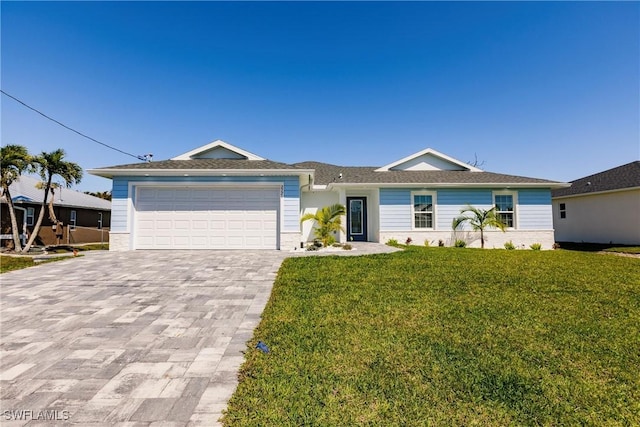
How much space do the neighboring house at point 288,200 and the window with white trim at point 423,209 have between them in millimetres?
48

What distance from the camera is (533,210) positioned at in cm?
1395

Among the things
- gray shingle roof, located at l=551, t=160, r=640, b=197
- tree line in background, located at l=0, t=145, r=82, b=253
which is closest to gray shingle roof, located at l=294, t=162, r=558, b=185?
gray shingle roof, located at l=551, t=160, r=640, b=197

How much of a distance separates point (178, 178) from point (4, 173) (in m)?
6.91

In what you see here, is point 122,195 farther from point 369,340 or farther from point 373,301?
point 369,340

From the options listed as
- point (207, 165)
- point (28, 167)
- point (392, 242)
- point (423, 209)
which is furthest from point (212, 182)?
point (423, 209)

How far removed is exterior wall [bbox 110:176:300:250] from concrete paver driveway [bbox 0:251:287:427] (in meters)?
4.41

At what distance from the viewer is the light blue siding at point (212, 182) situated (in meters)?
11.4

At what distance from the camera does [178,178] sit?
1164 cm

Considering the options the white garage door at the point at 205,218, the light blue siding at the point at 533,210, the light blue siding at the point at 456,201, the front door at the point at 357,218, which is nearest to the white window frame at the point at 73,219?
the white garage door at the point at 205,218

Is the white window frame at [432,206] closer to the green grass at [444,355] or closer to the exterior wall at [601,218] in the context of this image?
the green grass at [444,355]

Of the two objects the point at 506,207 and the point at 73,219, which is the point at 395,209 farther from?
the point at 73,219
